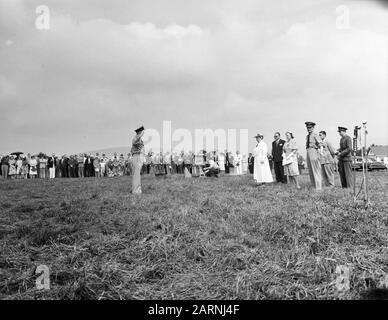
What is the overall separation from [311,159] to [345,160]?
143cm

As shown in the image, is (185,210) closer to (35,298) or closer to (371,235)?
(371,235)

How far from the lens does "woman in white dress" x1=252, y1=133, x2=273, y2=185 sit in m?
13.8

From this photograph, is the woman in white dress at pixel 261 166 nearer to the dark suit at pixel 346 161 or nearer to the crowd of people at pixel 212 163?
the crowd of people at pixel 212 163

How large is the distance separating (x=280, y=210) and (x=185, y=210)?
182cm

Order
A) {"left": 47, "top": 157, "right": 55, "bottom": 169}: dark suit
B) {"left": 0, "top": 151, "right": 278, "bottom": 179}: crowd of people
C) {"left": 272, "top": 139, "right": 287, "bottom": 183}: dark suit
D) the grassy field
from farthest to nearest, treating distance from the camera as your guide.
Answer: {"left": 47, "top": 157, "right": 55, "bottom": 169}: dark suit, {"left": 0, "top": 151, "right": 278, "bottom": 179}: crowd of people, {"left": 272, "top": 139, "right": 287, "bottom": 183}: dark suit, the grassy field

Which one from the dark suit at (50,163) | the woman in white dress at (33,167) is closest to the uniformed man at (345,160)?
the woman in white dress at (33,167)

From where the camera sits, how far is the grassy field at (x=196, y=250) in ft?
12.6

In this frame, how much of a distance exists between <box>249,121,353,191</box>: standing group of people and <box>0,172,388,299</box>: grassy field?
14.2ft

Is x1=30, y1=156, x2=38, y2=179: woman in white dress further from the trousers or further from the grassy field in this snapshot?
the trousers

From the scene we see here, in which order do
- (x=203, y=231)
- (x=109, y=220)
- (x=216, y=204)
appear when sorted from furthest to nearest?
(x=216, y=204) → (x=109, y=220) → (x=203, y=231)

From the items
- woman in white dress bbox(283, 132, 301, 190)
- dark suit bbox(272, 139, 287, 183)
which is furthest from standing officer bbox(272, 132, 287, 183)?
woman in white dress bbox(283, 132, 301, 190)

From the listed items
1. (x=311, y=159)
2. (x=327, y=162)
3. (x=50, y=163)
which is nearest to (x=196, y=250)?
(x=311, y=159)

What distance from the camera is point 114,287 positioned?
3863mm

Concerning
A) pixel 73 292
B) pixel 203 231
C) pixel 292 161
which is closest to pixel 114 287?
pixel 73 292
